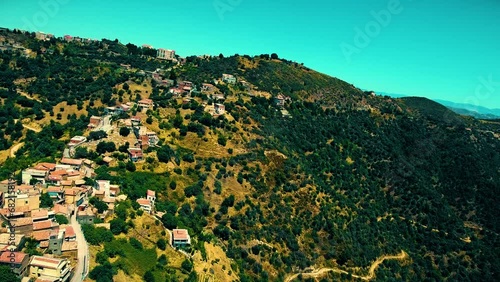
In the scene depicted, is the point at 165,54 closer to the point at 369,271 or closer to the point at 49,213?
the point at 369,271

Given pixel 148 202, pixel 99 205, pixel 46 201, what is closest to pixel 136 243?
pixel 99 205

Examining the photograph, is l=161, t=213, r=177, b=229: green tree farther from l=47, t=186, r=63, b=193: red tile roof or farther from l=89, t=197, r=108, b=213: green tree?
l=47, t=186, r=63, b=193: red tile roof

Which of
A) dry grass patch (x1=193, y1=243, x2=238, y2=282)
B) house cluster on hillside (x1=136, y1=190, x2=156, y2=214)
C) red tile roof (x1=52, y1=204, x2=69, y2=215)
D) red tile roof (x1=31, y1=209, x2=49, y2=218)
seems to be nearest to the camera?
red tile roof (x1=31, y1=209, x2=49, y2=218)

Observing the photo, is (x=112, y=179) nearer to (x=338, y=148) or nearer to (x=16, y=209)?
(x=16, y=209)

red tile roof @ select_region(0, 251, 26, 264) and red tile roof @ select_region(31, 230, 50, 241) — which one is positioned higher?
red tile roof @ select_region(0, 251, 26, 264)

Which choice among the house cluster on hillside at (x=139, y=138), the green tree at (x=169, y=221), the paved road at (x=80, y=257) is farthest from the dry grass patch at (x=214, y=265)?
the house cluster on hillside at (x=139, y=138)

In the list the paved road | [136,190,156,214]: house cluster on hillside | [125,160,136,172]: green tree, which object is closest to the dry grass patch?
[136,190,156,214]: house cluster on hillside
